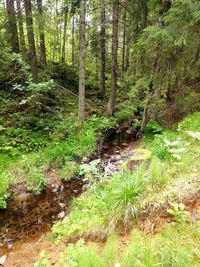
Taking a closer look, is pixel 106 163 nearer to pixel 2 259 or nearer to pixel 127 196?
pixel 127 196

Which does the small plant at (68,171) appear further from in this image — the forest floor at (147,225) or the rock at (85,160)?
the forest floor at (147,225)

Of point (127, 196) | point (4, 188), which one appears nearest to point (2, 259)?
point (4, 188)

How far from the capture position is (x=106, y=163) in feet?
26.4

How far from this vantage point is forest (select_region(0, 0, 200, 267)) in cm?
348

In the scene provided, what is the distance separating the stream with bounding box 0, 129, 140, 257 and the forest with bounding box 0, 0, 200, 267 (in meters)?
0.02

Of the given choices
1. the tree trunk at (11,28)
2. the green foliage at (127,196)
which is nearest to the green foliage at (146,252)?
the green foliage at (127,196)

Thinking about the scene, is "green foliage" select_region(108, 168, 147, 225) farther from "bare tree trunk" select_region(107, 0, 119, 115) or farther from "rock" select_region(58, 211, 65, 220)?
"bare tree trunk" select_region(107, 0, 119, 115)

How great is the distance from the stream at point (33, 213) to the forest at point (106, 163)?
23 mm

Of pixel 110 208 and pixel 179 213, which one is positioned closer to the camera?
pixel 179 213

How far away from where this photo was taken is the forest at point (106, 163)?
3.48 metres

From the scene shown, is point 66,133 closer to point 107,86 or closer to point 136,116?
point 136,116

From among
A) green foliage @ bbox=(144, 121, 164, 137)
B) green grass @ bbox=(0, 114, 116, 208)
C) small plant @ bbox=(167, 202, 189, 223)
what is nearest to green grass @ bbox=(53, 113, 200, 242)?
small plant @ bbox=(167, 202, 189, 223)

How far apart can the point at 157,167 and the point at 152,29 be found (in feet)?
18.2

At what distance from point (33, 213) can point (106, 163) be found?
2.99 m
